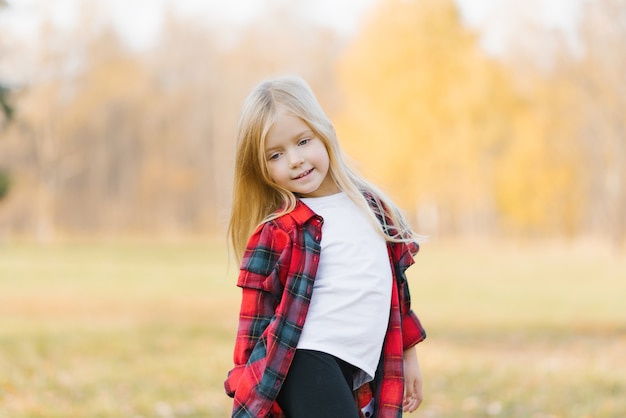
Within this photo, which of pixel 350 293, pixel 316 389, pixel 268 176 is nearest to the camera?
pixel 316 389

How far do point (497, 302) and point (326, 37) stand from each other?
3088 centimetres

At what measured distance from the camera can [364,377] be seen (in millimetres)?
2365

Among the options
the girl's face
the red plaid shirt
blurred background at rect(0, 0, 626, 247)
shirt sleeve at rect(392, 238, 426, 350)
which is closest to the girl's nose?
the girl's face

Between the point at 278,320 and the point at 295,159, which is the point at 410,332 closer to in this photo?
the point at 278,320

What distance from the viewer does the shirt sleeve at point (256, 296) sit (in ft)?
7.48

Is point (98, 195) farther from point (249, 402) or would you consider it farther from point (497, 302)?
point (249, 402)

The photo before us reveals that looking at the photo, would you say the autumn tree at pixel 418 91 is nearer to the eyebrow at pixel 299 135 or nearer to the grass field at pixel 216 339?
the grass field at pixel 216 339

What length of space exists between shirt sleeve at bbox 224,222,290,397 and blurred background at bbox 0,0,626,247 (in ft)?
54.5

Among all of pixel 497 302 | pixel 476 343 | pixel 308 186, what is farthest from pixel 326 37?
pixel 308 186

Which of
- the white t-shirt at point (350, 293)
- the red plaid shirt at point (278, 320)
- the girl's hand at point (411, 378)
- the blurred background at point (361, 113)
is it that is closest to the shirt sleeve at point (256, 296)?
the red plaid shirt at point (278, 320)

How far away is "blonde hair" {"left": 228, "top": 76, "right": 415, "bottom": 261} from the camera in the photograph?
238cm

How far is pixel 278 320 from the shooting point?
2227 millimetres

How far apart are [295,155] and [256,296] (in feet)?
1.41

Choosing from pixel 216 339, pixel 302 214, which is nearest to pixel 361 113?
pixel 216 339
